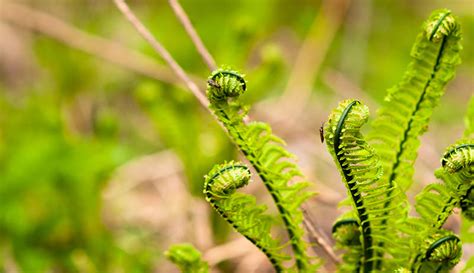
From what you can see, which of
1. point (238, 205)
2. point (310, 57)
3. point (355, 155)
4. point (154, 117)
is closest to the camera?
point (355, 155)

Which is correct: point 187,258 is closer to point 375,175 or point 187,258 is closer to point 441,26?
point 375,175

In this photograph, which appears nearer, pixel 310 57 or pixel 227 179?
pixel 227 179

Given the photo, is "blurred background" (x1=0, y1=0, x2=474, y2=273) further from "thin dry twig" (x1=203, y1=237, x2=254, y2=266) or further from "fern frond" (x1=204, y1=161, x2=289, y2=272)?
"fern frond" (x1=204, y1=161, x2=289, y2=272)

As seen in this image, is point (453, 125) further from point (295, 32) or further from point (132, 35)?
point (132, 35)

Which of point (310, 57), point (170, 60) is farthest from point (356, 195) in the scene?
point (310, 57)

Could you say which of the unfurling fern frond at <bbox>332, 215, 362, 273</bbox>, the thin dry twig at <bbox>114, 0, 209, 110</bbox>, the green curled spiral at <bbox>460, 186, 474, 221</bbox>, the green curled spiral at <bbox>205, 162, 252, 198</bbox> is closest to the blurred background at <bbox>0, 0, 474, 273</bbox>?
the thin dry twig at <bbox>114, 0, 209, 110</bbox>

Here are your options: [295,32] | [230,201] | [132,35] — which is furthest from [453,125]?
[230,201]

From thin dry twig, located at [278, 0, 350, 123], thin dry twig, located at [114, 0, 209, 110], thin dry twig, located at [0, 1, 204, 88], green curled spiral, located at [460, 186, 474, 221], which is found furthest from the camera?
thin dry twig, located at [278, 0, 350, 123]
